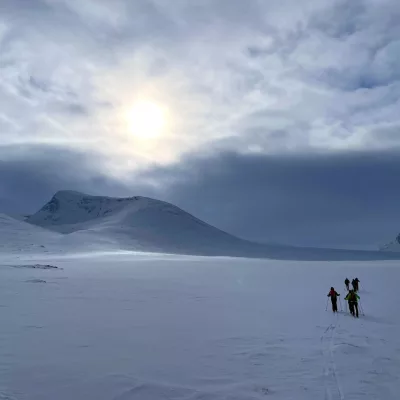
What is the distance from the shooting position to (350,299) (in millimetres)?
18453

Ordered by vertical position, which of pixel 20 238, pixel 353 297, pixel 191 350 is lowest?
pixel 191 350

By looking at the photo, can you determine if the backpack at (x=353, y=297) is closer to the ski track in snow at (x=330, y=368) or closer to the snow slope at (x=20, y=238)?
the ski track in snow at (x=330, y=368)

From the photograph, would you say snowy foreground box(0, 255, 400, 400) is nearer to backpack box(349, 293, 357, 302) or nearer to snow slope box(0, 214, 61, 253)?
backpack box(349, 293, 357, 302)

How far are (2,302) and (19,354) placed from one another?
29.8 ft

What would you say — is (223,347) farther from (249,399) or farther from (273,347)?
(249,399)


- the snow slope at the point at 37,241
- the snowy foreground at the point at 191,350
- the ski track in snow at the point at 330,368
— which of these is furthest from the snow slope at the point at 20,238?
the ski track in snow at the point at 330,368

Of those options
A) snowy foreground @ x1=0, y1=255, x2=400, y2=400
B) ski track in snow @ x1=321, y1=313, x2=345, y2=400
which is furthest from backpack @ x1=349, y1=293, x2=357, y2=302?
ski track in snow @ x1=321, y1=313, x2=345, y2=400

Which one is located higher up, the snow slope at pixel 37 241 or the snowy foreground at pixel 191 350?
the snow slope at pixel 37 241

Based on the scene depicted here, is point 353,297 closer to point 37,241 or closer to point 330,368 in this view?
point 330,368

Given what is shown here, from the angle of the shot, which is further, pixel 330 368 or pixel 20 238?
pixel 20 238

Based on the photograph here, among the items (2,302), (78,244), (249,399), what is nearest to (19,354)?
(249,399)

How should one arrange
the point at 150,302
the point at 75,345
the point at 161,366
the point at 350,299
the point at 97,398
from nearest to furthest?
the point at 97,398
the point at 161,366
the point at 75,345
the point at 350,299
the point at 150,302

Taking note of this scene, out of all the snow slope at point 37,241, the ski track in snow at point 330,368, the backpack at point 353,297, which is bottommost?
the ski track in snow at point 330,368

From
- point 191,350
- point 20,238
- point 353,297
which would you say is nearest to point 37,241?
point 20,238
